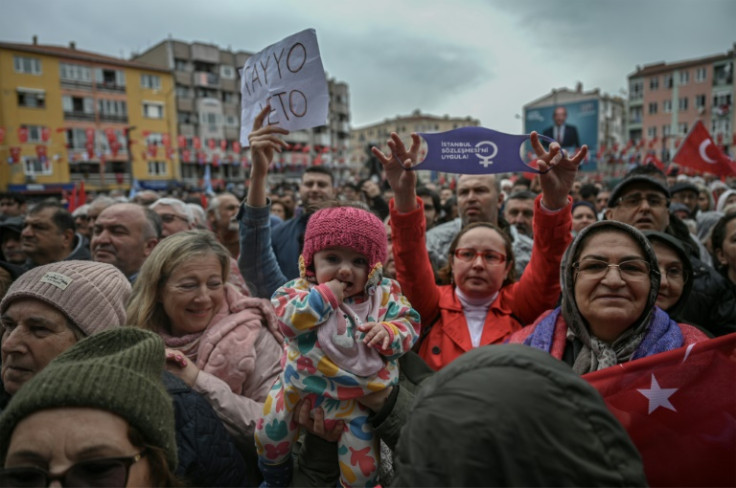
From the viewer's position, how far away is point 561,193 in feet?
7.80

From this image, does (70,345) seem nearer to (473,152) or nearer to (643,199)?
A: (473,152)

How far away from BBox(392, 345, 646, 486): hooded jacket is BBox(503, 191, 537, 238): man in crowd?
168 inches

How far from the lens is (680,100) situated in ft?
186

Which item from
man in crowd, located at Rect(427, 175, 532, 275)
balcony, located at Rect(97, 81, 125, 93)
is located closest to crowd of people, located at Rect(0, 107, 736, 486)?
man in crowd, located at Rect(427, 175, 532, 275)

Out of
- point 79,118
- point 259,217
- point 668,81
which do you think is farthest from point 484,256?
point 668,81

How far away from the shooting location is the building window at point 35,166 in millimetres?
36812

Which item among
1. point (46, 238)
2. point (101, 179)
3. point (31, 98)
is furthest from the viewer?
point (101, 179)

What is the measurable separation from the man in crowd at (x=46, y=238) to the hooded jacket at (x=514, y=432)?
4.37 m

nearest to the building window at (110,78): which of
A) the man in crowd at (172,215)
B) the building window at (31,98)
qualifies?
the building window at (31,98)

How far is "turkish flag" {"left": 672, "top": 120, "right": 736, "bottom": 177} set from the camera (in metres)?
6.28

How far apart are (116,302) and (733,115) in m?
68.6

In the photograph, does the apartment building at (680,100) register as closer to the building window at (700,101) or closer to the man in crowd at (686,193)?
the building window at (700,101)

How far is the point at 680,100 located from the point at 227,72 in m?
59.4

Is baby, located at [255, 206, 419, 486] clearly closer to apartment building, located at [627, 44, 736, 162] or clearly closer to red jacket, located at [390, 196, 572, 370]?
red jacket, located at [390, 196, 572, 370]
